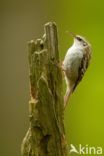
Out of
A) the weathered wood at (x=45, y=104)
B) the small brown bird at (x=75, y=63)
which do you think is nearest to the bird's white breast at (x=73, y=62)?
the small brown bird at (x=75, y=63)

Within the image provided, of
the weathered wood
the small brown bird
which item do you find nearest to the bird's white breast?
the small brown bird

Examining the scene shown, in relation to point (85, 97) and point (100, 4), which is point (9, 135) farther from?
point (100, 4)

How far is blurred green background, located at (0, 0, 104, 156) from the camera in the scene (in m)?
2.71

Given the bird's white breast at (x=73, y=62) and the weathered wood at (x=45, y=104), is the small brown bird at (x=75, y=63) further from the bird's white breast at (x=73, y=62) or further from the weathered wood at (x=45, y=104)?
the weathered wood at (x=45, y=104)

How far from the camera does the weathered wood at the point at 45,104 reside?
175 centimetres

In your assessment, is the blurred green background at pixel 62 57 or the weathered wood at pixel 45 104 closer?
the weathered wood at pixel 45 104

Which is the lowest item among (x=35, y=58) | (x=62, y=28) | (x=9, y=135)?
(x=9, y=135)

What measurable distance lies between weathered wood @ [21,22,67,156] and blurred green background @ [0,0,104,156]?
36.2 inches

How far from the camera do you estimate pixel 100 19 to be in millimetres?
2732

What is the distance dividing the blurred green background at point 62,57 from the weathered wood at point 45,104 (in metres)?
0.92

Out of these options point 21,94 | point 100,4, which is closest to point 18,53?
point 21,94

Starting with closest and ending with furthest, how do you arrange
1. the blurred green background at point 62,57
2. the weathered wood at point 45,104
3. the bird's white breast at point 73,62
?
the weathered wood at point 45,104
the bird's white breast at point 73,62
the blurred green background at point 62,57

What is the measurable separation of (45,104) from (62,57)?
0.95m

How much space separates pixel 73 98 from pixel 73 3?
63 cm
